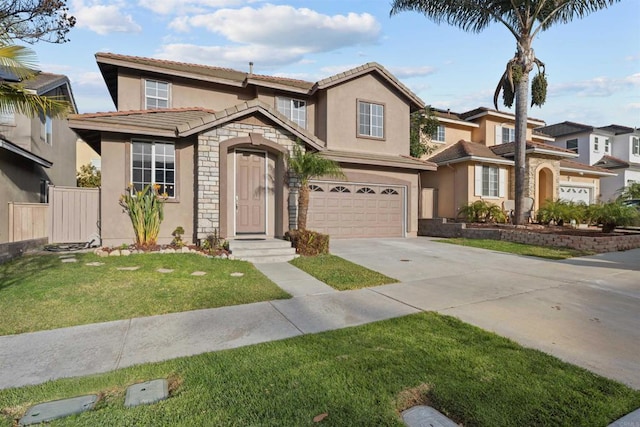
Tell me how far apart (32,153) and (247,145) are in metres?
9.37

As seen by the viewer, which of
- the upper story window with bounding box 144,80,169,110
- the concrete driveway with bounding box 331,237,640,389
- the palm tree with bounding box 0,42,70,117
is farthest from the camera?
the upper story window with bounding box 144,80,169,110

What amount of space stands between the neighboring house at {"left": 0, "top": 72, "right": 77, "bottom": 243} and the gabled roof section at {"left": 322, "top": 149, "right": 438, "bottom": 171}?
32.0 feet

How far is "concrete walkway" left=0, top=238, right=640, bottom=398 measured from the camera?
3598 millimetres

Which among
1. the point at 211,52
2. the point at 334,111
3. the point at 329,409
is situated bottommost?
the point at 329,409

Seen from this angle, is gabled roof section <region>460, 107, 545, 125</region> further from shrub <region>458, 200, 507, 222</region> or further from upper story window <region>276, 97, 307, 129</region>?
upper story window <region>276, 97, 307, 129</region>

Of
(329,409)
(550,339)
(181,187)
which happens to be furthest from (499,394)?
(181,187)

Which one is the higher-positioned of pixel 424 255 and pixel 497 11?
pixel 497 11

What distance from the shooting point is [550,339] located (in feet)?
13.3

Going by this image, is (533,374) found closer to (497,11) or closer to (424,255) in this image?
(424,255)

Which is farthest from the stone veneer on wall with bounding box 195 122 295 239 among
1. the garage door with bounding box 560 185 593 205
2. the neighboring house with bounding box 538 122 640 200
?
the neighboring house with bounding box 538 122 640 200

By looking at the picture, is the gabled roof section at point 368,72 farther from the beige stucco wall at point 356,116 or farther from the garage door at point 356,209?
the garage door at point 356,209

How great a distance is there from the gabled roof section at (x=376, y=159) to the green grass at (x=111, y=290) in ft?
21.0

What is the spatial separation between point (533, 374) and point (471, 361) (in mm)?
529

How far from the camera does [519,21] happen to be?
14.0 metres
